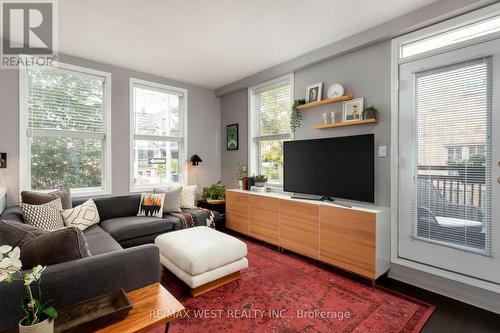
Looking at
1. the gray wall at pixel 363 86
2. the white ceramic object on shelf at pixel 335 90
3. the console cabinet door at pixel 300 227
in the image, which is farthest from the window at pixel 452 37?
the console cabinet door at pixel 300 227

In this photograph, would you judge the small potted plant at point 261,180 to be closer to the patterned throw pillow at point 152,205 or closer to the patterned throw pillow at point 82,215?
the patterned throw pillow at point 152,205

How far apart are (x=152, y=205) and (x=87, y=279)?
7.13 ft

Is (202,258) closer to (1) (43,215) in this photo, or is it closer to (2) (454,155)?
(1) (43,215)

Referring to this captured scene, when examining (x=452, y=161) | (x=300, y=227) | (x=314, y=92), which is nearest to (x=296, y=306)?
(x=300, y=227)

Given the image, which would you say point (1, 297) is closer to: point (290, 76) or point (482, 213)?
point (482, 213)

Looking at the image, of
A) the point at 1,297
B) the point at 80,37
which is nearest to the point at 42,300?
the point at 1,297

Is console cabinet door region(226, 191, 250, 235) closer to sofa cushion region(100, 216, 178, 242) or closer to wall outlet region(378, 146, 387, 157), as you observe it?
sofa cushion region(100, 216, 178, 242)

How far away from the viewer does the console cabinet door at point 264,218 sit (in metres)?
3.39

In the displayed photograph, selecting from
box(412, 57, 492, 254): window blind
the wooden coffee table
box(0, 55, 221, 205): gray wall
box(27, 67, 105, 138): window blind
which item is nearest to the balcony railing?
box(412, 57, 492, 254): window blind

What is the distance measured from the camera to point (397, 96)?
8.60ft

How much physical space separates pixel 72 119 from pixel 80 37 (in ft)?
3.80

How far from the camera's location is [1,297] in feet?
3.87

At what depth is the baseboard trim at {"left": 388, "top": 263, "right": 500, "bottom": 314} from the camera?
2.09 meters

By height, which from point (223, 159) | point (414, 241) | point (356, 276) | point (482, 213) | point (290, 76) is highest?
point (290, 76)
